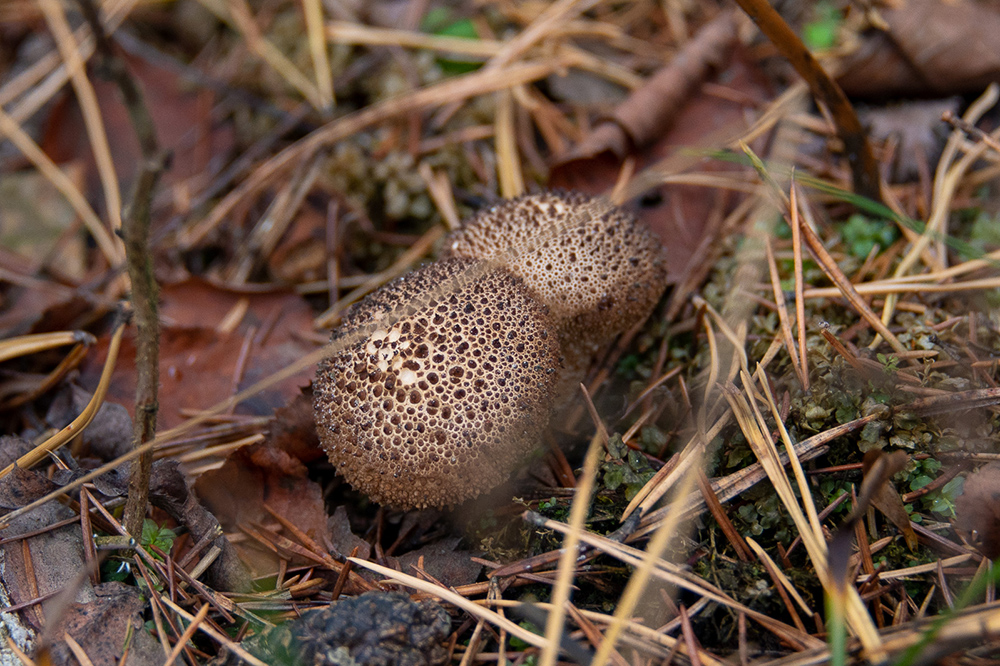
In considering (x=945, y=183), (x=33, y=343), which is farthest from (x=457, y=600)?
(x=945, y=183)

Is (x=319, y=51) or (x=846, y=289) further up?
(x=319, y=51)

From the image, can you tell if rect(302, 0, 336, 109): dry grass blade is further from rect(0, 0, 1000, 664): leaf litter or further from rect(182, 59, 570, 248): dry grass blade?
rect(182, 59, 570, 248): dry grass blade

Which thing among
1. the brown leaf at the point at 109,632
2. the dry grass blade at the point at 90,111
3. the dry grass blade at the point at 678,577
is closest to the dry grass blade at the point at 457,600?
the dry grass blade at the point at 678,577

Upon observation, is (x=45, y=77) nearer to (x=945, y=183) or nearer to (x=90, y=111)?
Answer: (x=90, y=111)

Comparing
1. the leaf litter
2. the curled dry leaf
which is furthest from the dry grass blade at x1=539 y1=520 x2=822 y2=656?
the curled dry leaf

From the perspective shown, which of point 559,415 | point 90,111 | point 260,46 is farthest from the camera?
point 260,46
